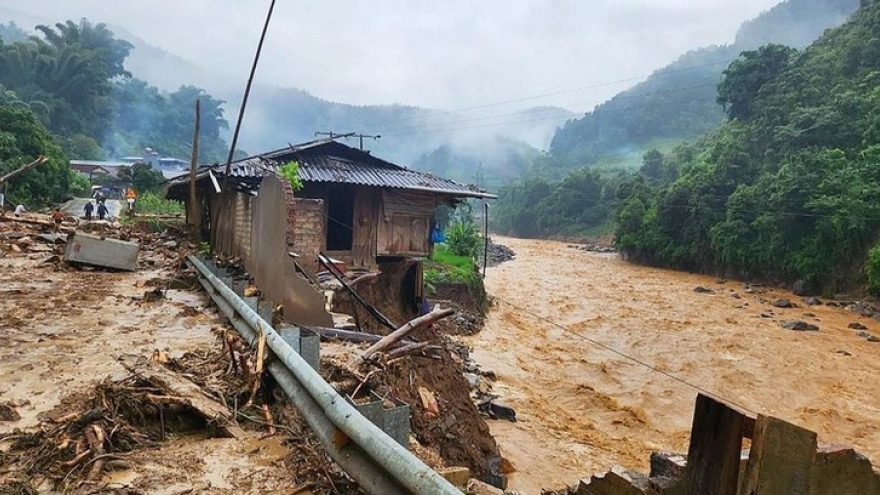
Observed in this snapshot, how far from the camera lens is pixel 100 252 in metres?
9.91

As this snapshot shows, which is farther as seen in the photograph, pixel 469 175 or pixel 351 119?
pixel 351 119

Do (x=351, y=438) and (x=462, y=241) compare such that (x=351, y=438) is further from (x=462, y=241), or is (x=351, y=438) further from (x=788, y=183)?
(x=788, y=183)

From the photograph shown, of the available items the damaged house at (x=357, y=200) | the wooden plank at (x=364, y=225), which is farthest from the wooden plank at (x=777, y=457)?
the wooden plank at (x=364, y=225)

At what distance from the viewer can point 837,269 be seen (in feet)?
80.9

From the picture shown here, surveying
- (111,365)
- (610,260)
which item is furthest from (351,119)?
(111,365)

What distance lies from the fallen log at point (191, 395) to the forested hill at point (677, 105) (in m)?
92.0

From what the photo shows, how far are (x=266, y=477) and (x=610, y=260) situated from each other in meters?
41.7

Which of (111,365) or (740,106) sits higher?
(740,106)

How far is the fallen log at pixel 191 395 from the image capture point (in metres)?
2.98

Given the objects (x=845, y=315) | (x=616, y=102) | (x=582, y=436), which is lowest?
(x=582, y=436)

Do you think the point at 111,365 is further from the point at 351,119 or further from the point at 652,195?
the point at 351,119

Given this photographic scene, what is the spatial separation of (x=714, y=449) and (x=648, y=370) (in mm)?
15322

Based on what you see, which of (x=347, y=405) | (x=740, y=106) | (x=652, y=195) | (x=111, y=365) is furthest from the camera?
(x=652, y=195)

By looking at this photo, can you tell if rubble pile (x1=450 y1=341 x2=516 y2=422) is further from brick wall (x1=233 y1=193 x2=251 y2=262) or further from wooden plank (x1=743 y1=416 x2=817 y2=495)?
wooden plank (x1=743 y1=416 x2=817 y2=495)
